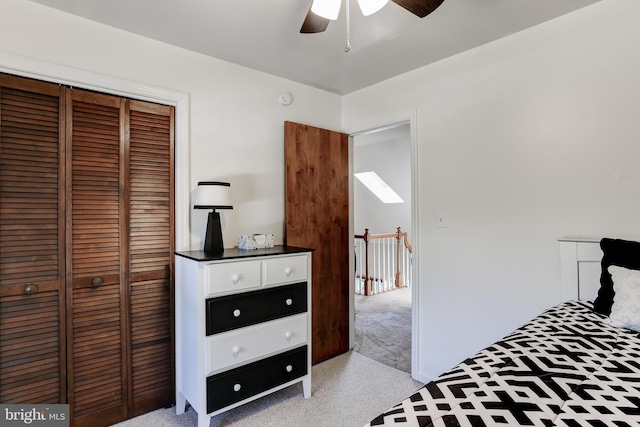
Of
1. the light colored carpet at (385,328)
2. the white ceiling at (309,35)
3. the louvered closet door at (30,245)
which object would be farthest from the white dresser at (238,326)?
the white ceiling at (309,35)

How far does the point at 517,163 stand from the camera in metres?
2.13

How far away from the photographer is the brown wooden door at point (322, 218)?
2850 mm

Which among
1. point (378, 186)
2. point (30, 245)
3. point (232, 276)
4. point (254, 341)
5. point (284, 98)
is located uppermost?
point (284, 98)

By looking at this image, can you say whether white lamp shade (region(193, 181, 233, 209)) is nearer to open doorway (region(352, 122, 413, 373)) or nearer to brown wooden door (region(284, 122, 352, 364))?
brown wooden door (region(284, 122, 352, 364))

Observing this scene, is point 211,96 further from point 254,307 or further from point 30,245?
point 254,307

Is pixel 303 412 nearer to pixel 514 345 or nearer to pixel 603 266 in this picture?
pixel 514 345

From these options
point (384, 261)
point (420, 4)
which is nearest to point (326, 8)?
point (420, 4)

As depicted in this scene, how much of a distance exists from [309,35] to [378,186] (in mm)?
4227

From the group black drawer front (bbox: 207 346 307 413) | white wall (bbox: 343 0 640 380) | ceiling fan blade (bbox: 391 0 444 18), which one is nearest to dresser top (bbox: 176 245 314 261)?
black drawer front (bbox: 207 346 307 413)

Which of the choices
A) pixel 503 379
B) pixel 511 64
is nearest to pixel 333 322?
pixel 503 379

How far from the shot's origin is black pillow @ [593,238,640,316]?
1497 mm

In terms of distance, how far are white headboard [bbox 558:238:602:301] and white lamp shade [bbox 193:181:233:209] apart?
6.82ft

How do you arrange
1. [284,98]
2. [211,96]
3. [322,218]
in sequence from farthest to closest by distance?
[322,218] < [284,98] < [211,96]

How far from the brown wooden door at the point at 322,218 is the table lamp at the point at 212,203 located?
690 mm
